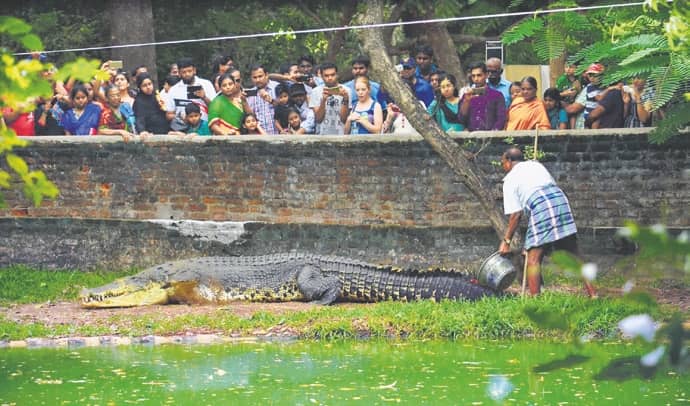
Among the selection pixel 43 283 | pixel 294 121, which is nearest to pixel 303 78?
pixel 294 121

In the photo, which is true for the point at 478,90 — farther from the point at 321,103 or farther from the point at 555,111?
the point at 321,103

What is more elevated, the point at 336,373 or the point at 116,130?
the point at 116,130

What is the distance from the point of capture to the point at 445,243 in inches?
532

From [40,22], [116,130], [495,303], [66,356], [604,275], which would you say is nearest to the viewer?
[66,356]

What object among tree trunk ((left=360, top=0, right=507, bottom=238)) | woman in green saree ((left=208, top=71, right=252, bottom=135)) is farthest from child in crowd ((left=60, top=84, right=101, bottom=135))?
tree trunk ((left=360, top=0, right=507, bottom=238))

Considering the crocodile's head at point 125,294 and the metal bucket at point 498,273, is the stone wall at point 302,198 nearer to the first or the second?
the crocodile's head at point 125,294

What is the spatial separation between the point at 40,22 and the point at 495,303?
11.8m

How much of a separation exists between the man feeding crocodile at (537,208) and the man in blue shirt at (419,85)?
3054 millimetres

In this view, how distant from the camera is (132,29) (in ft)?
64.6

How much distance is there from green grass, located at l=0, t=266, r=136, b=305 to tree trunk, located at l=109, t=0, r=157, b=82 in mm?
5760

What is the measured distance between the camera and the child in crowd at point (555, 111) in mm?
13836

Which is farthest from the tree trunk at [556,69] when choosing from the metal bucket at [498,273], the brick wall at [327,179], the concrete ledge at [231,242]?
the metal bucket at [498,273]

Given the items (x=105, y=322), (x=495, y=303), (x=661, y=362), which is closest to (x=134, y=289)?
(x=105, y=322)

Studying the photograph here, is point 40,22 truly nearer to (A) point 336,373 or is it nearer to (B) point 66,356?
(B) point 66,356
